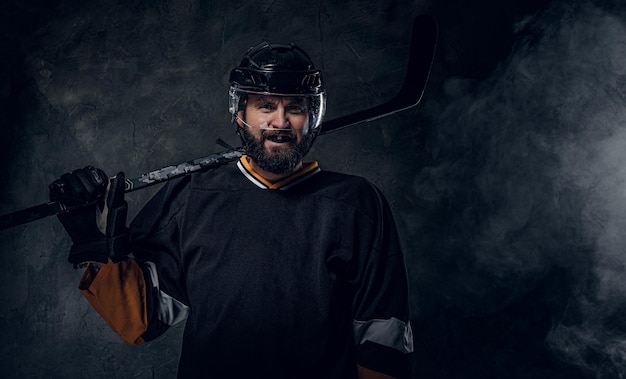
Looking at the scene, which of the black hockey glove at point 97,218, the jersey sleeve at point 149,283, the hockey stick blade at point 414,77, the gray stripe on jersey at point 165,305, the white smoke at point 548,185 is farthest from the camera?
the white smoke at point 548,185

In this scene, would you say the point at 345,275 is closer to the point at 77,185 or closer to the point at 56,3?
Result: the point at 77,185

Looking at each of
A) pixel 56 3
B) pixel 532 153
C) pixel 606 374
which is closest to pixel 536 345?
pixel 606 374

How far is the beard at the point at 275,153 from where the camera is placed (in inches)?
80.0

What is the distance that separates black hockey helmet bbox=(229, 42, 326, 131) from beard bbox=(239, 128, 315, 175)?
0.09 metres

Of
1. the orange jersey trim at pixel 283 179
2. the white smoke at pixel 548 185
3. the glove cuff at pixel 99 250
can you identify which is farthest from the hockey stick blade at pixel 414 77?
the glove cuff at pixel 99 250

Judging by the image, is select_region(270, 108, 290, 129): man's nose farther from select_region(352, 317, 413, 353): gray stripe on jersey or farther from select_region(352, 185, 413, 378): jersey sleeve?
select_region(352, 317, 413, 353): gray stripe on jersey

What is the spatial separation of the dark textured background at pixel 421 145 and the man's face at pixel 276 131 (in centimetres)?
104

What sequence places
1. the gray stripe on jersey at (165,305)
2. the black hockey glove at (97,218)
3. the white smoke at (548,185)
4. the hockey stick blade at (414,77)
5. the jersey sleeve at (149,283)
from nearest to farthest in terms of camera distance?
the black hockey glove at (97,218)
the jersey sleeve at (149,283)
the gray stripe on jersey at (165,305)
the hockey stick blade at (414,77)
the white smoke at (548,185)

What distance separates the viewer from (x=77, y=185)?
1.88 meters

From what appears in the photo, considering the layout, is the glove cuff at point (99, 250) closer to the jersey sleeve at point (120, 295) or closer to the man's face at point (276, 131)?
the jersey sleeve at point (120, 295)

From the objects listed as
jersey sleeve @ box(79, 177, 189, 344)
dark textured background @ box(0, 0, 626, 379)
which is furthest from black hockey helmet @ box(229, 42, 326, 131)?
dark textured background @ box(0, 0, 626, 379)

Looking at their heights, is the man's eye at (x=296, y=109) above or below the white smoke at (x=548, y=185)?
above

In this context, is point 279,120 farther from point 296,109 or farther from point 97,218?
point 97,218

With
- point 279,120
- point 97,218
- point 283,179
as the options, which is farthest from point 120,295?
point 279,120
